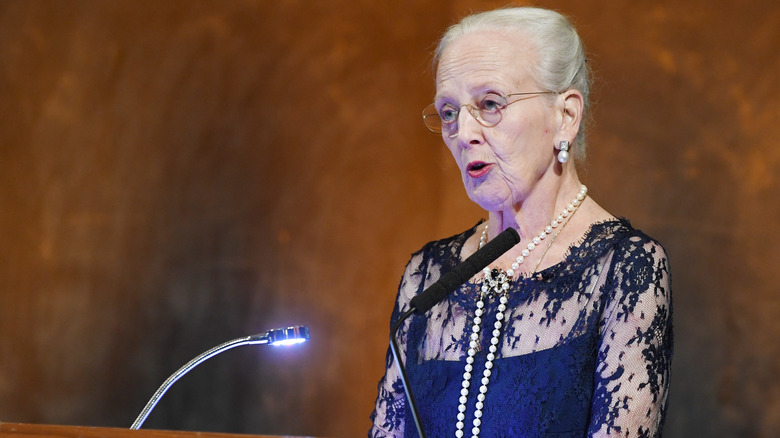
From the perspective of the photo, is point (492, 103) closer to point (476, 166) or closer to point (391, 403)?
point (476, 166)

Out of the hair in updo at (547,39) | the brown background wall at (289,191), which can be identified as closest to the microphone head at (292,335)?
the hair in updo at (547,39)

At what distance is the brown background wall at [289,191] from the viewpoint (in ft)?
8.48

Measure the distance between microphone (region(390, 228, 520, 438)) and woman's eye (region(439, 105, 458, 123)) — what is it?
1.50 ft

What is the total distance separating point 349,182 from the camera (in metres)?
3.29

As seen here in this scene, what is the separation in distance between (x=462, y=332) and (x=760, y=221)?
1.30m

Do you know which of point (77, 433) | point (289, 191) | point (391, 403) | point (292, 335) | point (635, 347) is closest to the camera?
point (77, 433)

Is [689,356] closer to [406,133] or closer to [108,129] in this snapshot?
[406,133]

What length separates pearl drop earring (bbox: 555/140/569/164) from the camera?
1.72 meters

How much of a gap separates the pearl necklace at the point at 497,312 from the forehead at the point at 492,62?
0.30m

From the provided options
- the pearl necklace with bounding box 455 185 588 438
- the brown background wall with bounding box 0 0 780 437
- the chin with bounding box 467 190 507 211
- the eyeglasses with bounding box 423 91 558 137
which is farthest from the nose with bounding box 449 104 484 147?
the brown background wall with bounding box 0 0 780 437

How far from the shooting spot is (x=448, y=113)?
177 centimetres

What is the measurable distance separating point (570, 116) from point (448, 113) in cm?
26

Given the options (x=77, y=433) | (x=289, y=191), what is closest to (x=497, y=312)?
(x=77, y=433)

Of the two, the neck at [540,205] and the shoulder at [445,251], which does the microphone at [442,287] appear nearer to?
the neck at [540,205]
